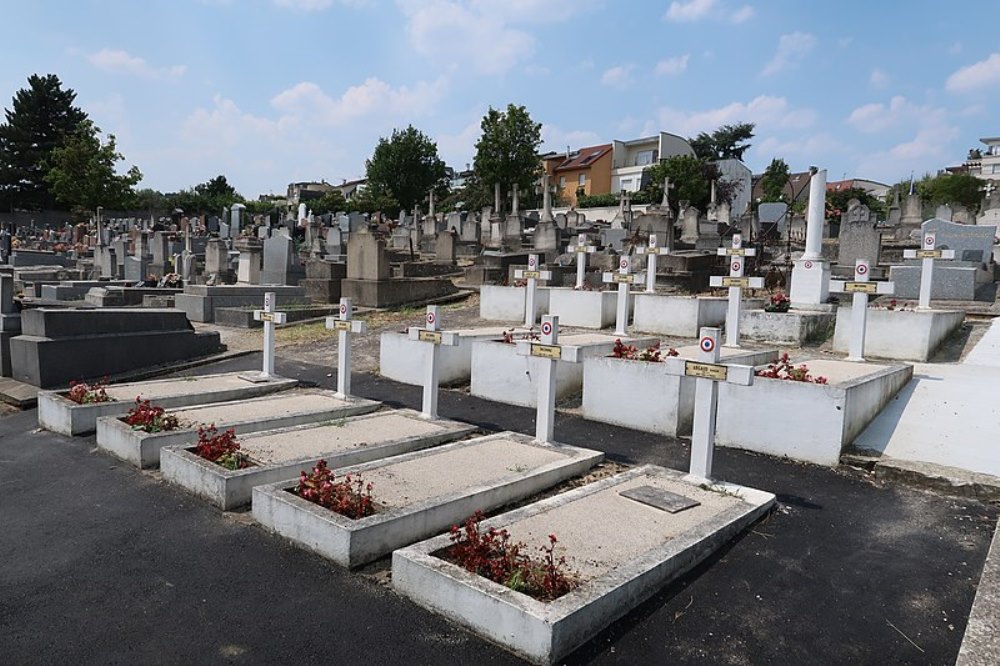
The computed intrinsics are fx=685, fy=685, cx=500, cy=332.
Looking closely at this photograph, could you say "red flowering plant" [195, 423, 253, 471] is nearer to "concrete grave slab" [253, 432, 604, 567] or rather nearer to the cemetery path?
the cemetery path

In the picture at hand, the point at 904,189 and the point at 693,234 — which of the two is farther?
the point at 904,189

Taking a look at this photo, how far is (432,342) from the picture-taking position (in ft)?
25.5

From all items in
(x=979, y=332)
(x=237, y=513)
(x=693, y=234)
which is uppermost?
(x=693, y=234)

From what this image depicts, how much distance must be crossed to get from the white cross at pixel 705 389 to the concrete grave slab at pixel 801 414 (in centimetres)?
139

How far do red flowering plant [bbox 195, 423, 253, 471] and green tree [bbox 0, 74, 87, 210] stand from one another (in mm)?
71572

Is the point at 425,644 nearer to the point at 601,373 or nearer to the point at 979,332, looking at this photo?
the point at 601,373

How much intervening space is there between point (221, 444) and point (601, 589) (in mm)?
3789

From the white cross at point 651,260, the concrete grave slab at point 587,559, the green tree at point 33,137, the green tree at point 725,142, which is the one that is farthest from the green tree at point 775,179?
the green tree at point 33,137

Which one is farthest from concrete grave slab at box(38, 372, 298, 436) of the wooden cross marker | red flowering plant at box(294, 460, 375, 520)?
red flowering plant at box(294, 460, 375, 520)

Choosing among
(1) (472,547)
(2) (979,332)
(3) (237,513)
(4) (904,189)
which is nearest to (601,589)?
(1) (472,547)

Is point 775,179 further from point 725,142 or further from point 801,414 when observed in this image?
point 801,414

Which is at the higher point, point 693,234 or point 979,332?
point 693,234

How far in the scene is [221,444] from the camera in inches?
237

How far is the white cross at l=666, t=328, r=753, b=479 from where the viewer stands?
564cm
